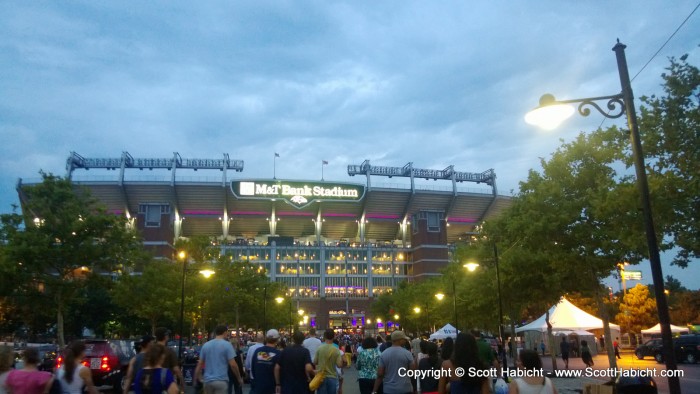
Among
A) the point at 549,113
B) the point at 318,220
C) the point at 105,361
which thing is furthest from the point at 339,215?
the point at 549,113

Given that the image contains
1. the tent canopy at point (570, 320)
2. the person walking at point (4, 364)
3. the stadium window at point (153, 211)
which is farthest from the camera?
the stadium window at point (153, 211)

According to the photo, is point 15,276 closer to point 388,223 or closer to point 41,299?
point 41,299

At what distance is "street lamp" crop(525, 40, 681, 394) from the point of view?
Result: 781cm

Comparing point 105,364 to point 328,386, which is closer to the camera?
point 328,386

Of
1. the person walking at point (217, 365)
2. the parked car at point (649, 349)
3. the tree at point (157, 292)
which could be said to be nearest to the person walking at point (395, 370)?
the person walking at point (217, 365)

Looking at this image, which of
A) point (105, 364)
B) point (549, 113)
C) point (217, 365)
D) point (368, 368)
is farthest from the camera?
point (105, 364)

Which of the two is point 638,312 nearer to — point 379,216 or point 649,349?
point 649,349

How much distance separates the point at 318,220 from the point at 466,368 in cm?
10402

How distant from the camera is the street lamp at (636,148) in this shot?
7.81m

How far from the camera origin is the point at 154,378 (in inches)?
303

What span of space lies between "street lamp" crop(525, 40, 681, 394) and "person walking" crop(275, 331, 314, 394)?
18.3ft

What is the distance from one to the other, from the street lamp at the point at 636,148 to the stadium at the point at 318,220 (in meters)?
93.0

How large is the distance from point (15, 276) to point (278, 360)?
82.5 ft

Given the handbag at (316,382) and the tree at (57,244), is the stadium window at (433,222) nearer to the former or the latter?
the tree at (57,244)
